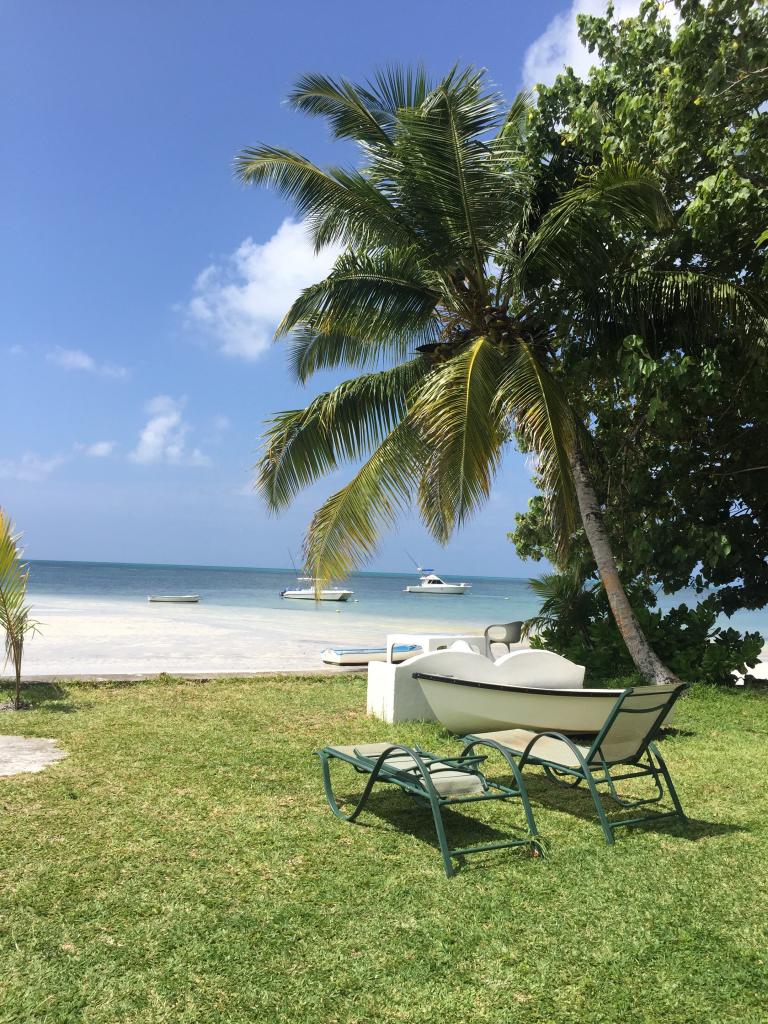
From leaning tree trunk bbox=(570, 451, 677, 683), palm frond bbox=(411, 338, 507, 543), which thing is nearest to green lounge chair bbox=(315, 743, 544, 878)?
palm frond bbox=(411, 338, 507, 543)

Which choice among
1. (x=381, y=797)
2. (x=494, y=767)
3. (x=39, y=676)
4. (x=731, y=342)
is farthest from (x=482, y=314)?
(x=39, y=676)

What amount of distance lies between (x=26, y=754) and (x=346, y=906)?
3811 millimetres

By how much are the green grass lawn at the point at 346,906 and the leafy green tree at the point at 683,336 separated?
18.3ft

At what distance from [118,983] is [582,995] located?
5.40ft

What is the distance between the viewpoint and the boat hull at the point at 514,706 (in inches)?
198

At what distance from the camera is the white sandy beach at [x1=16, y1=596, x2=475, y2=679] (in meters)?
13.5

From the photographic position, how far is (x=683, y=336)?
9680 mm

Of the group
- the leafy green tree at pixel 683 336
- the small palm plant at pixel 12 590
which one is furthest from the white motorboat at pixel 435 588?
the small palm plant at pixel 12 590

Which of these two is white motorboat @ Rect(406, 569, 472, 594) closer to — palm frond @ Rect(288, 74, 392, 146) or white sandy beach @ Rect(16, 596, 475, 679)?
white sandy beach @ Rect(16, 596, 475, 679)

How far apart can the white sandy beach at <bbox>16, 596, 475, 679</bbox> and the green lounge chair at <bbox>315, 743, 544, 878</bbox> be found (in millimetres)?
6804

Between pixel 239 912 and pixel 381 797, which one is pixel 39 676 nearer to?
pixel 381 797

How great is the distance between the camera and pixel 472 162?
29.3 feet

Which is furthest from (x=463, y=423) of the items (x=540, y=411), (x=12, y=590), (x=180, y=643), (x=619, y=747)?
(x=180, y=643)

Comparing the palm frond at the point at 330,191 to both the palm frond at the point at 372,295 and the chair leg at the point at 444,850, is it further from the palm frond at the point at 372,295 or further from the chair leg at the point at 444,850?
the chair leg at the point at 444,850
